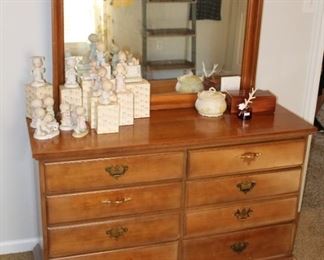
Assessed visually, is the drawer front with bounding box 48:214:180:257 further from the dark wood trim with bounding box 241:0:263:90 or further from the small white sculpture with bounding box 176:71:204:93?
the dark wood trim with bounding box 241:0:263:90

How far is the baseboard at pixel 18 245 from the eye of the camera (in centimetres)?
222

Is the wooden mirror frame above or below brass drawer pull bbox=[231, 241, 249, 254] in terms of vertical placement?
above

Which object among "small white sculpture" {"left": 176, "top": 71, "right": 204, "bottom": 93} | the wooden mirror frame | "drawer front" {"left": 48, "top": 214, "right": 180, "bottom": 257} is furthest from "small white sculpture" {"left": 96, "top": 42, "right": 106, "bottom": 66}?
"drawer front" {"left": 48, "top": 214, "right": 180, "bottom": 257}

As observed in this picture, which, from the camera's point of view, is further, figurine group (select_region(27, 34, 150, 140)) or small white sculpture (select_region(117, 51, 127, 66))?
small white sculpture (select_region(117, 51, 127, 66))

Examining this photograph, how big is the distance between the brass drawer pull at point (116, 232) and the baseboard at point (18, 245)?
0.59 meters

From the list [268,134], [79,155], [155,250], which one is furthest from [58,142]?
[268,134]

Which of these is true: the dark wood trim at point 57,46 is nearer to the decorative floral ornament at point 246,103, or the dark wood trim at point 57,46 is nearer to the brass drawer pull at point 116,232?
the brass drawer pull at point 116,232

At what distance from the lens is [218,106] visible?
197 cm

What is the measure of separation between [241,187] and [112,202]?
518mm

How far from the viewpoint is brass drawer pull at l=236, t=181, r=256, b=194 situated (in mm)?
1909

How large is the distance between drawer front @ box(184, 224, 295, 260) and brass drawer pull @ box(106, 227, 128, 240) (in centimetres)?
27

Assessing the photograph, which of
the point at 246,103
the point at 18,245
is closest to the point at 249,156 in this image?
the point at 246,103

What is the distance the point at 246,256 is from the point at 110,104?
0.89 metres

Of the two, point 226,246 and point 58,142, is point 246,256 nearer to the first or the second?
point 226,246
